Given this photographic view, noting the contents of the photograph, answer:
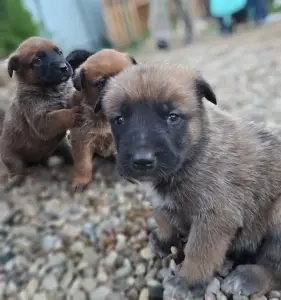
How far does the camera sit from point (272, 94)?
21.6 ft

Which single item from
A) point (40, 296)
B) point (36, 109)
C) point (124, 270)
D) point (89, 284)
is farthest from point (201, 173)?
point (36, 109)

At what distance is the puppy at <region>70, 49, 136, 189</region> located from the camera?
3674 mm

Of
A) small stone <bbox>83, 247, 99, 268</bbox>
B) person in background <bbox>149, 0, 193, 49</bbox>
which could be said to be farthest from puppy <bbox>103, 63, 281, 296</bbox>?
person in background <bbox>149, 0, 193, 49</bbox>

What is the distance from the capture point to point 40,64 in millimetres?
3934

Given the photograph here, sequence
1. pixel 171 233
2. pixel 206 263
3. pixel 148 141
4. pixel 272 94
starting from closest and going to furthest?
1. pixel 148 141
2. pixel 206 263
3. pixel 171 233
4. pixel 272 94

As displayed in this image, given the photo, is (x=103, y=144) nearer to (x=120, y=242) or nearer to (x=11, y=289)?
(x=120, y=242)

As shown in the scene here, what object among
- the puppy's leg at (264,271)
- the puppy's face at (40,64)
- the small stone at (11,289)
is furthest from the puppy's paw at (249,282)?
the puppy's face at (40,64)

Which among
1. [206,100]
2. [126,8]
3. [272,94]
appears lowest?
[126,8]

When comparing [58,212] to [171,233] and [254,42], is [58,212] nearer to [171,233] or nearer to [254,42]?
[171,233]

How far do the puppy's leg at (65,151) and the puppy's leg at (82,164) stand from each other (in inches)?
16.7

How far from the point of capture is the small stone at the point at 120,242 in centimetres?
374

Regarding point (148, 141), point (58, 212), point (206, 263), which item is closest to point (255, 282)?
point (206, 263)

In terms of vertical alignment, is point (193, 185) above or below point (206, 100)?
below

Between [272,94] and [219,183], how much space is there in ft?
13.0
